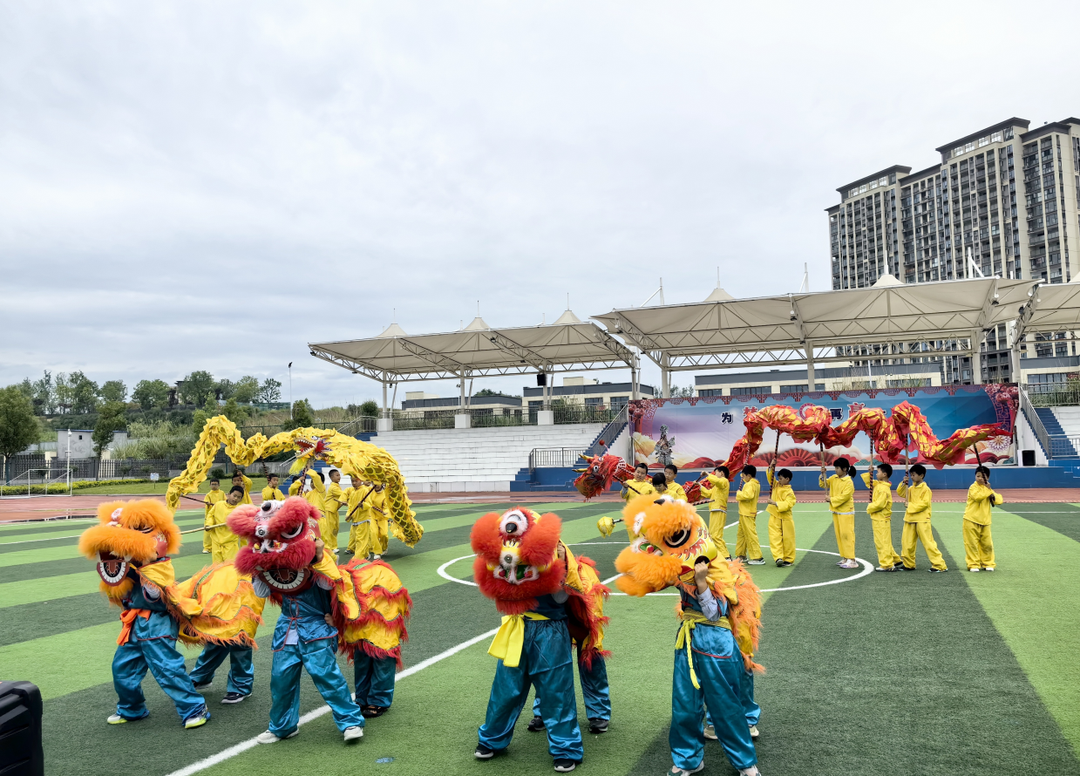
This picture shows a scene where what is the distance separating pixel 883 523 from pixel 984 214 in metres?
108

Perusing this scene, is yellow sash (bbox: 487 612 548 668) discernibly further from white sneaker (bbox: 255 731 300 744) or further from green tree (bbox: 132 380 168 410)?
green tree (bbox: 132 380 168 410)

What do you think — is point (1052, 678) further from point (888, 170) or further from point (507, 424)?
point (888, 170)

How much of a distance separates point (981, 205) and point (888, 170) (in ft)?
61.1

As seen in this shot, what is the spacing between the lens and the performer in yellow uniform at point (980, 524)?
34.8 feet

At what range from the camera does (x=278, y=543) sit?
5238 mm

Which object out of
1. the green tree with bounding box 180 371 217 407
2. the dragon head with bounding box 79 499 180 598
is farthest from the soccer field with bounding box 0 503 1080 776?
the green tree with bounding box 180 371 217 407

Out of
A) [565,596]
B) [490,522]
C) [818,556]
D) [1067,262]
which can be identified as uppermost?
[1067,262]

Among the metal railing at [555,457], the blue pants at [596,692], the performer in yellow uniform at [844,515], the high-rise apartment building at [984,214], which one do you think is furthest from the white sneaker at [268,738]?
the high-rise apartment building at [984,214]

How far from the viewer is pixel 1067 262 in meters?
92.2

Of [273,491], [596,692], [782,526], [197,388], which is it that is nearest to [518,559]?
[596,692]

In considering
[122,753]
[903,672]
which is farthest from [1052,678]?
[122,753]

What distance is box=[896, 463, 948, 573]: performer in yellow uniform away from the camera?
1091cm

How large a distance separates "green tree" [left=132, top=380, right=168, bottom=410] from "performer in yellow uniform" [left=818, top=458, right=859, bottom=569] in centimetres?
10743

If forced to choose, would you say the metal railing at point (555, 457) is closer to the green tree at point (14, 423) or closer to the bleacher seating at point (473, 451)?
the bleacher seating at point (473, 451)
